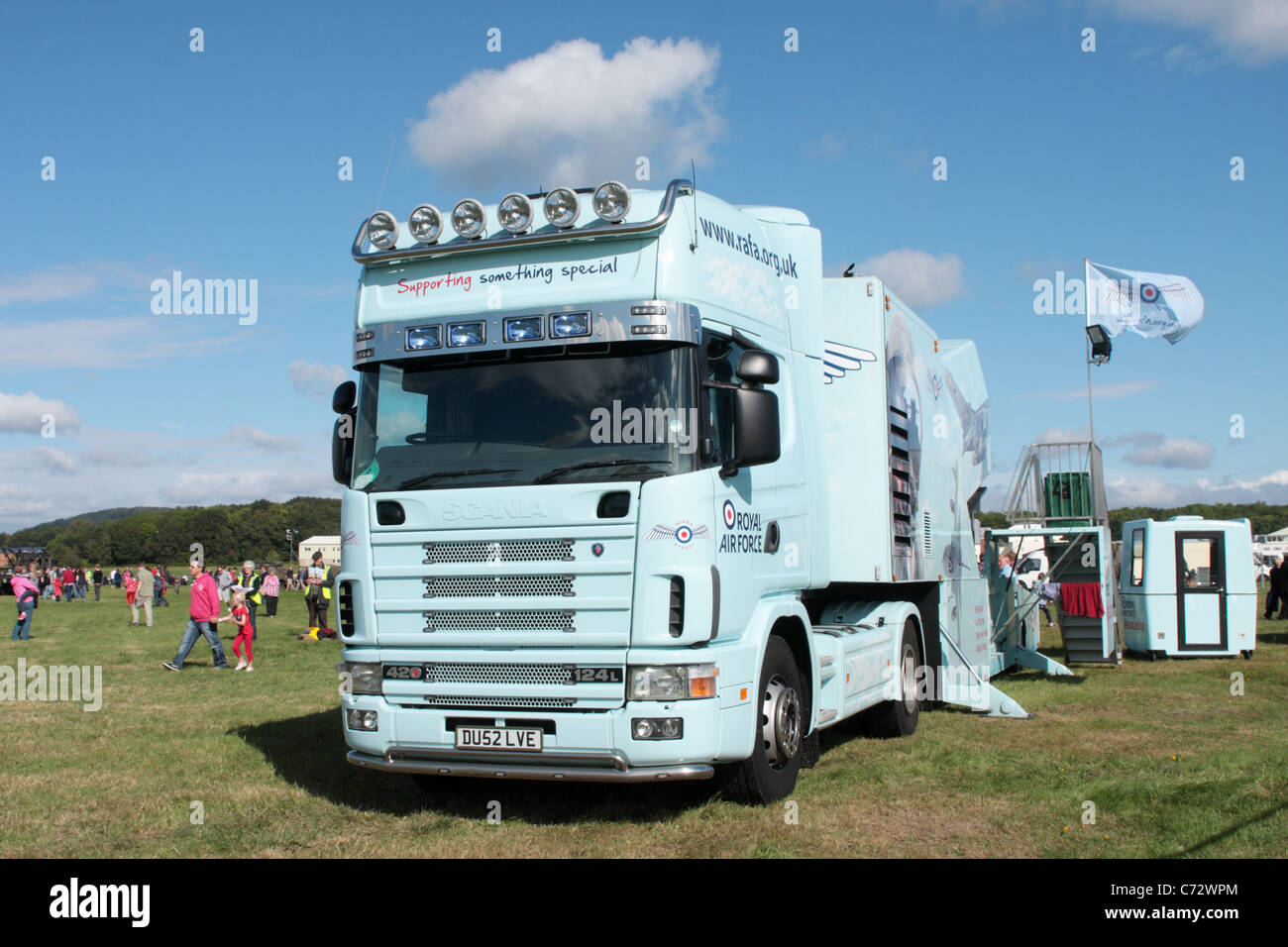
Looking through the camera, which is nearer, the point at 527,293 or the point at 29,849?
the point at 29,849

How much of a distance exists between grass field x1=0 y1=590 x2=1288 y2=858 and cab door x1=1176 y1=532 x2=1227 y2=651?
18.6 ft

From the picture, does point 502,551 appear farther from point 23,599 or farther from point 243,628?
point 23,599

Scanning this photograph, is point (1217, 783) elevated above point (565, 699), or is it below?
below

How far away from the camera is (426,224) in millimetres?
7234

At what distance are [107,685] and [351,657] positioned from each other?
398 inches

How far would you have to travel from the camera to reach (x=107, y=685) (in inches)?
604

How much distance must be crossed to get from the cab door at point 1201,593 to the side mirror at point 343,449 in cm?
1494

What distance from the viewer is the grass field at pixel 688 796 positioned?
636cm

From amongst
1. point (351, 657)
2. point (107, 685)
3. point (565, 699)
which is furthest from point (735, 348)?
point (107, 685)

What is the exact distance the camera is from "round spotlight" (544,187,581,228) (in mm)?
6867

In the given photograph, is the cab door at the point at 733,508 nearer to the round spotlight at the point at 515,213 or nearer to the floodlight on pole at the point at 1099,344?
the round spotlight at the point at 515,213

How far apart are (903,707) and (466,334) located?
18.0 feet
